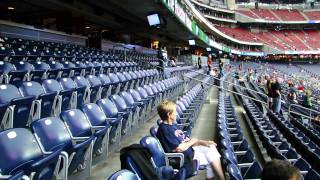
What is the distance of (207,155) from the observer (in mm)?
4031

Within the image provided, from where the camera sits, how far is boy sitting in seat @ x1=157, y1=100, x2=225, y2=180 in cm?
391

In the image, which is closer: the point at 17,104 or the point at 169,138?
the point at 169,138

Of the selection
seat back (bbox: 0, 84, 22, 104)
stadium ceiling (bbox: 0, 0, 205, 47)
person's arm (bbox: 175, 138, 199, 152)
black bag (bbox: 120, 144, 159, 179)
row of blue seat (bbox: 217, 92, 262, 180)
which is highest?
stadium ceiling (bbox: 0, 0, 205, 47)

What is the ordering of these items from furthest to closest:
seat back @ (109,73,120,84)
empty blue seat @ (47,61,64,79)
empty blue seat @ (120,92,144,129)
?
seat back @ (109,73,120,84), empty blue seat @ (47,61,64,79), empty blue seat @ (120,92,144,129)

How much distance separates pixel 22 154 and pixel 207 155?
6.30 ft

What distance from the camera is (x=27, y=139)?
2.88 meters

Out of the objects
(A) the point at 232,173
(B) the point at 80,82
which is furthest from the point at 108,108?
(A) the point at 232,173

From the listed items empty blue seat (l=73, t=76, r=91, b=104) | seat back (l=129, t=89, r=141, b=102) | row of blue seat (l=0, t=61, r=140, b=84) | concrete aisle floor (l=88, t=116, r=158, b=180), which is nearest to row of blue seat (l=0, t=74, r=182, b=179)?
concrete aisle floor (l=88, t=116, r=158, b=180)

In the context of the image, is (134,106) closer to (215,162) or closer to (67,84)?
(67,84)

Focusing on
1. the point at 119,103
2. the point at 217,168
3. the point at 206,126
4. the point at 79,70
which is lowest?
the point at 206,126

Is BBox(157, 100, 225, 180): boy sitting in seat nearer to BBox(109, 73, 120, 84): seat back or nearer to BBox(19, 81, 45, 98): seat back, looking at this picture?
BBox(19, 81, 45, 98): seat back

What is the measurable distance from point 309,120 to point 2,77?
8562 mm

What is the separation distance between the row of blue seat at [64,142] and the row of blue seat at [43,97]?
1.86 feet

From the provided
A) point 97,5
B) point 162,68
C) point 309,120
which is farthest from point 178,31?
point 309,120
